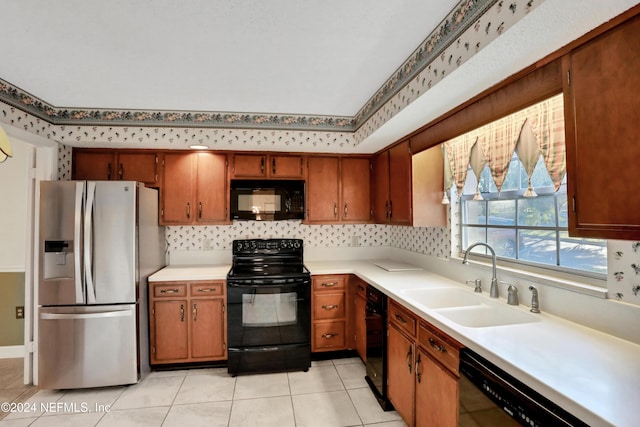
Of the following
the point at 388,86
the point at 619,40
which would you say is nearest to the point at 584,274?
the point at 619,40

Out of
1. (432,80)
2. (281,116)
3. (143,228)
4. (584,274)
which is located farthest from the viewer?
(281,116)

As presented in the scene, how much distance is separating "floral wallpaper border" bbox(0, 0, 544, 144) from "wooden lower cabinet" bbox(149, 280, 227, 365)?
1598 millimetres

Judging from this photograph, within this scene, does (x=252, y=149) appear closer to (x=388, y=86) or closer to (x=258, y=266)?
(x=258, y=266)

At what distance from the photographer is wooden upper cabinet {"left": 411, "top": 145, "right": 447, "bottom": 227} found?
8.68 ft

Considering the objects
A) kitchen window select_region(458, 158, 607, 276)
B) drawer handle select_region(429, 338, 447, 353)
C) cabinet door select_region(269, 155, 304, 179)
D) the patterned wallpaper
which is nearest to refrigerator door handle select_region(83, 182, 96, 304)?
cabinet door select_region(269, 155, 304, 179)

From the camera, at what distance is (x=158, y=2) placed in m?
1.42

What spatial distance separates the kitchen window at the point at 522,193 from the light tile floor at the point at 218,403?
1526mm

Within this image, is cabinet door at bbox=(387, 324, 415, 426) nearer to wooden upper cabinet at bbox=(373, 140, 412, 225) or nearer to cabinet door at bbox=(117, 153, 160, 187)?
wooden upper cabinet at bbox=(373, 140, 412, 225)

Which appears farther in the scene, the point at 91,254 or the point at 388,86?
the point at 91,254

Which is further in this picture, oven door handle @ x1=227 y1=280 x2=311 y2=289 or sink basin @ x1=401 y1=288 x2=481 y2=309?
oven door handle @ x1=227 y1=280 x2=311 y2=289

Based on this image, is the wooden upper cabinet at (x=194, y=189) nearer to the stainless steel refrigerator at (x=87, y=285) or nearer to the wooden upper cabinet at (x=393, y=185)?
the stainless steel refrigerator at (x=87, y=285)

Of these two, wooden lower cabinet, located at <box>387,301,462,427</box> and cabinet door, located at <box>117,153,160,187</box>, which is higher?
cabinet door, located at <box>117,153,160,187</box>

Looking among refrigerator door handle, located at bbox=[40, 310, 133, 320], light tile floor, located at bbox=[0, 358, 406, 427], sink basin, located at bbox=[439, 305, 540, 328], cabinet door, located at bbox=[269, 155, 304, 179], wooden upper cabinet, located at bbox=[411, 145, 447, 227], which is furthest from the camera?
cabinet door, located at bbox=[269, 155, 304, 179]

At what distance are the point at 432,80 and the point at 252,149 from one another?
2.06m
